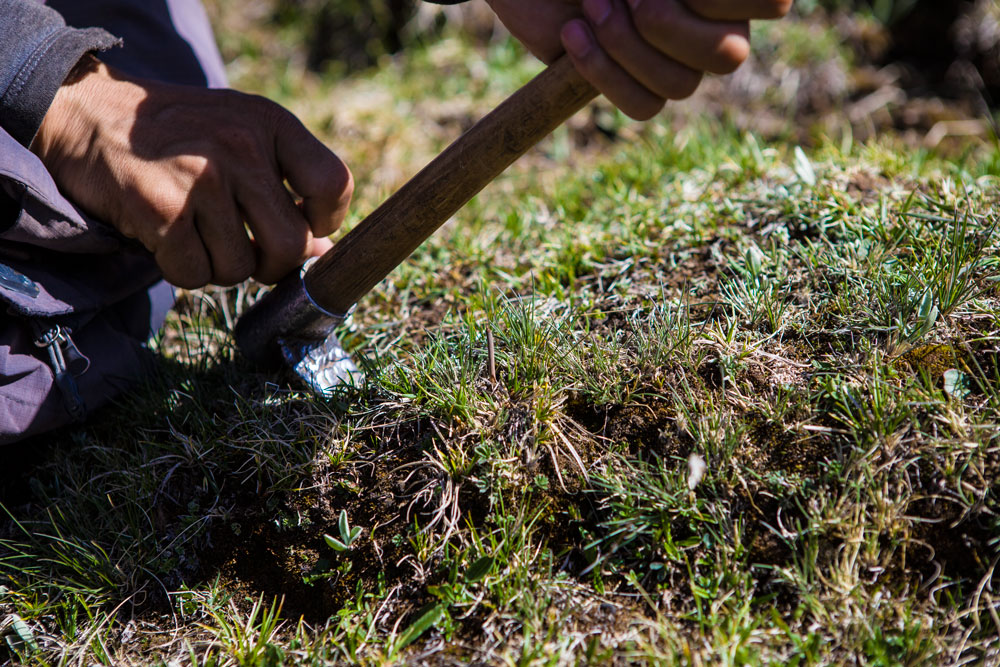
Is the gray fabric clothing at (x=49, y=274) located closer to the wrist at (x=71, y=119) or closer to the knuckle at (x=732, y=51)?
the wrist at (x=71, y=119)

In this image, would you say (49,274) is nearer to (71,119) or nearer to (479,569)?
(71,119)

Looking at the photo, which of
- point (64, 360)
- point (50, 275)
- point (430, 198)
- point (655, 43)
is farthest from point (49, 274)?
point (655, 43)

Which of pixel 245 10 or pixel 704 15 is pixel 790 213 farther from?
pixel 245 10

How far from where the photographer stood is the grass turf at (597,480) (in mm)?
1813

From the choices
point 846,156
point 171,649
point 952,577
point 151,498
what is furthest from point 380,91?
point 952,577

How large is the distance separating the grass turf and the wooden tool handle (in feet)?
0.96

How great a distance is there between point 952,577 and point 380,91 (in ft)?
14.1

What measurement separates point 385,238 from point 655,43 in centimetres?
89

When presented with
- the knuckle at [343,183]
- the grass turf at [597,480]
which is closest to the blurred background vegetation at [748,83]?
the knuckle at [343,183]

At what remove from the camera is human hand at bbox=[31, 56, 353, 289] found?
217 centimetres

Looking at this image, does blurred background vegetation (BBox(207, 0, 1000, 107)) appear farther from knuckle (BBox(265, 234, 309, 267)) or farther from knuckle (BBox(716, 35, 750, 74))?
knuckle (BBox(716, 35, 750, 74))

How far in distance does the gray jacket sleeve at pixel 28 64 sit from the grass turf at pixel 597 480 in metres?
0.88

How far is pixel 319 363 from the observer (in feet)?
7.90

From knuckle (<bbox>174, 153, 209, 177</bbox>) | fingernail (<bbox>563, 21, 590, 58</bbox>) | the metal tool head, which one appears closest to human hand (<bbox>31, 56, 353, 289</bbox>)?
knuckle (<bbox>174, 153, 209, 177</bbox>)
